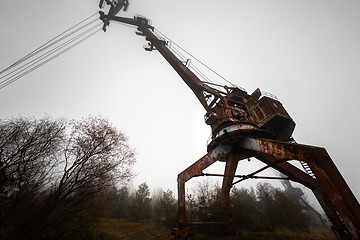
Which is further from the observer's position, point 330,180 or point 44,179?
point 44,179

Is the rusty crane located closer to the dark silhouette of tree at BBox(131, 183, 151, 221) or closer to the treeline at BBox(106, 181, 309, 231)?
the treeline at BBox(106, 181, 309, 231)

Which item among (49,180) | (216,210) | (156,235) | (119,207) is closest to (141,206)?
(119,207)

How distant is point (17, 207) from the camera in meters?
4.96

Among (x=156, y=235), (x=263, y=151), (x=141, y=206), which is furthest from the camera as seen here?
(x=141, y=206)

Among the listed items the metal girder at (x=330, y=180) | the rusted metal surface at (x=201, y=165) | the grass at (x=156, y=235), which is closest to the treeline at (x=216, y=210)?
the grass at (x=156, y=235)

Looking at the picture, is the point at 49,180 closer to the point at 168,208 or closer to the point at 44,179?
the point at 44,179

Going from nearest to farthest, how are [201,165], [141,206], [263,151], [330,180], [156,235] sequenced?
[330,180], [263,151], [201,165], [156,235], [141,206]

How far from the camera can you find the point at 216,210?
12953mm

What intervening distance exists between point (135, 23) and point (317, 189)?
1913 centimetres

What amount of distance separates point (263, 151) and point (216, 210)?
1128cm

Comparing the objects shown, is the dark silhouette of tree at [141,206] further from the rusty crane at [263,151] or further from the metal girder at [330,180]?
the metal girder at [330,180]

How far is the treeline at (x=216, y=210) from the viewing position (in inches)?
534

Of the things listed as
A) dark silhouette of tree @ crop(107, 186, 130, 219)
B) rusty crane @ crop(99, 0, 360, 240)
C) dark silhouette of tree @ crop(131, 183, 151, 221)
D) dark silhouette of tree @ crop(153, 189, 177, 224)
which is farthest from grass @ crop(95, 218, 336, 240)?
dark silhouette of tree @ crop(107, 186, 130, 219)

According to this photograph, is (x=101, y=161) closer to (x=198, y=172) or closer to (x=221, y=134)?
(x=198, y=172)
